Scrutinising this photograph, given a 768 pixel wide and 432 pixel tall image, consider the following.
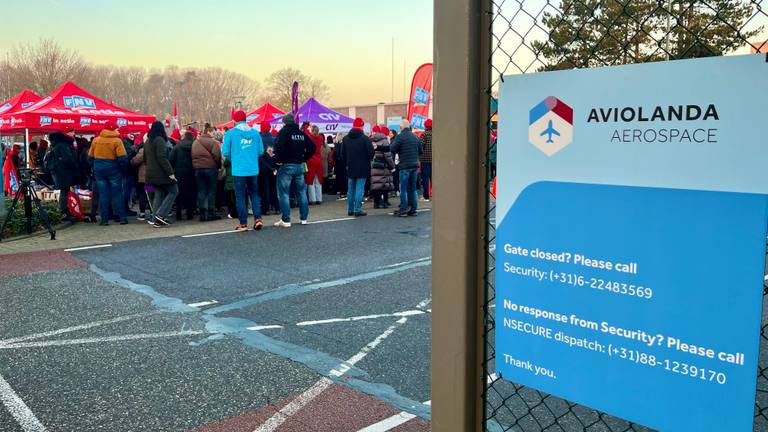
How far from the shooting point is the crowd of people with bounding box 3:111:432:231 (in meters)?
10.6

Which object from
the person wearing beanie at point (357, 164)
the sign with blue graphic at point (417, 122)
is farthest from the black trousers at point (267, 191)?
the sign with blue graphic at point (417, 122)

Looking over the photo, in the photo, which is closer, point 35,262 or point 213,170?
point 35,262

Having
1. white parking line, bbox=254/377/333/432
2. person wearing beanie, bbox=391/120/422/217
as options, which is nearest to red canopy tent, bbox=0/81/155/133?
person wearing beanie, bbox=391/120/422/217

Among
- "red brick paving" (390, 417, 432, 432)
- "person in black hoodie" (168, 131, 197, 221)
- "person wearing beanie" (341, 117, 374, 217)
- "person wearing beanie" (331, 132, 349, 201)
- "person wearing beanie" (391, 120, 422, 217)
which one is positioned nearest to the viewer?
"red brick paving" (390, 417, 432, 432)

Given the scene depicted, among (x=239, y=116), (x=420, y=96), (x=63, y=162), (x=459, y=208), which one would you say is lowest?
(x=459, y=208)

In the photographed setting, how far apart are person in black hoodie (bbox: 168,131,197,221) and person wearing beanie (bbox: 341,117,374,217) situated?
300 cm

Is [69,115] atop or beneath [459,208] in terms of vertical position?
atop

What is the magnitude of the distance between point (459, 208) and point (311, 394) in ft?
7.21

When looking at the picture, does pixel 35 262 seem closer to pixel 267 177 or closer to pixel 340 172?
pixel 267 177

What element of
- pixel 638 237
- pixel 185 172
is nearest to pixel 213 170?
pixel 185 172

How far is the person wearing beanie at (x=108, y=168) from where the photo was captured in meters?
11.2

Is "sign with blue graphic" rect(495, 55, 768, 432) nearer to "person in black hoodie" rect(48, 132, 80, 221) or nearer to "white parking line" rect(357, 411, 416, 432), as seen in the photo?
"white parking line" rect(357, 411, 416, 432)

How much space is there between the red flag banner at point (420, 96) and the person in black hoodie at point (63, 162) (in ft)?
26.3

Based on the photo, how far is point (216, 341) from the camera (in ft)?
15.8
